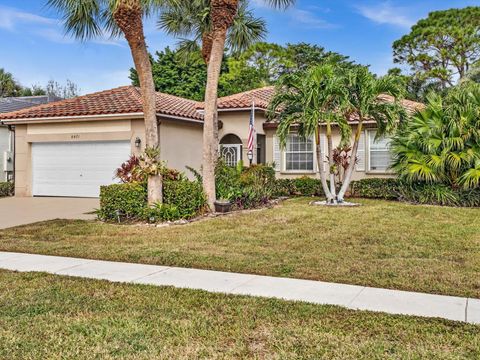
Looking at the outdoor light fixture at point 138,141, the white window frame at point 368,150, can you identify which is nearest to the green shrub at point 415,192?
the white window frame at point 368,150

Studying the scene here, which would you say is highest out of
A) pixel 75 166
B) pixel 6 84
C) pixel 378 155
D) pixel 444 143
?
pixel 6 84

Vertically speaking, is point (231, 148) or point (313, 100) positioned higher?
point (313, 100)

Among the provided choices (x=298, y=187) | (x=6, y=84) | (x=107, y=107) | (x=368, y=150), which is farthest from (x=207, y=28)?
(x=6, y=84)

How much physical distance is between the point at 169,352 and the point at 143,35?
1052 cm

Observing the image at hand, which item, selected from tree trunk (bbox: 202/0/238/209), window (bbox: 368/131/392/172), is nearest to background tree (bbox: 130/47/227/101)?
window (bbox: 368/131/392/172)

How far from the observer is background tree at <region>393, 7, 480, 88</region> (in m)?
36.8

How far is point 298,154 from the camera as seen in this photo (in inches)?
835

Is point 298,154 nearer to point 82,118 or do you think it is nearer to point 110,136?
point 110,136

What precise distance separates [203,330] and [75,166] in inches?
673

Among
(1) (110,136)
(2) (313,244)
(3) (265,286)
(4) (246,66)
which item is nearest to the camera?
(3) (265,286)

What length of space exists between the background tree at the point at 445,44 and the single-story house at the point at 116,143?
63.2 feet

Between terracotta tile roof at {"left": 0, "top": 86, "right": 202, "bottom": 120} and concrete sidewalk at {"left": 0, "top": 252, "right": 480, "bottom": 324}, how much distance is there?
11.2 m

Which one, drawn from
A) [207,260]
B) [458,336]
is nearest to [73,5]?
[207,260]

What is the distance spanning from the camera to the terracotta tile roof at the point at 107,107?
63.2ft
